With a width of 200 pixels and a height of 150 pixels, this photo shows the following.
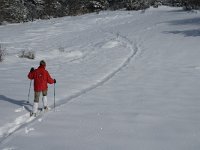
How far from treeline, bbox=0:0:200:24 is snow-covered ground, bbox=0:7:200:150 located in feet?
54.7

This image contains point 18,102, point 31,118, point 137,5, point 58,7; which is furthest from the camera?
point 58,7

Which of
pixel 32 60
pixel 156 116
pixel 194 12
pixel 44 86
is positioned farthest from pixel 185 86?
pixel 194 12

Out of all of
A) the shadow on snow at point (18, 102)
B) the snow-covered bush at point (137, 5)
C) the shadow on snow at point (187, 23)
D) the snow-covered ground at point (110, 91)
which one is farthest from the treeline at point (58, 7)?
the shadow on snow at point (18, 102)

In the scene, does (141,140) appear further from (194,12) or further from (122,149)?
(194,12)

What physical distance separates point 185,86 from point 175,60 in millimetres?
5084

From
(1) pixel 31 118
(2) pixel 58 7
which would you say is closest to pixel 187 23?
(1) pixel 31 118

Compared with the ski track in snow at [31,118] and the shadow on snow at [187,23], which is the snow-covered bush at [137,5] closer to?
the shadow on snow at [187,23]

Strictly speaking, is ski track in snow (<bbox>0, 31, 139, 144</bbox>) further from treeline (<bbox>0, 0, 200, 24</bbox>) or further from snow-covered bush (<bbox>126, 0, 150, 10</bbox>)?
treeline (<bbox>0, 0, 200, 24</bbox>)

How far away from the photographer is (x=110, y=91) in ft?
44.5

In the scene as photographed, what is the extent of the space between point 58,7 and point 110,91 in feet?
124

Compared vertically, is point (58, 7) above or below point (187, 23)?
above

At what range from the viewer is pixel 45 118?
1044 centimetres

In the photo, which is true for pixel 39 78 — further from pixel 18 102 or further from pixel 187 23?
pixel 187 23

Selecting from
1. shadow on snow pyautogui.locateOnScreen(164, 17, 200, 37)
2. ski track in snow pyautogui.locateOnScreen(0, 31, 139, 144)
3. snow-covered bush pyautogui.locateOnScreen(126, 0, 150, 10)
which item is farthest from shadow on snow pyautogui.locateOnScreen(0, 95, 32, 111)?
snow-covered bush pyautogui.locateOnScreen(126, 0, 150, 10)
